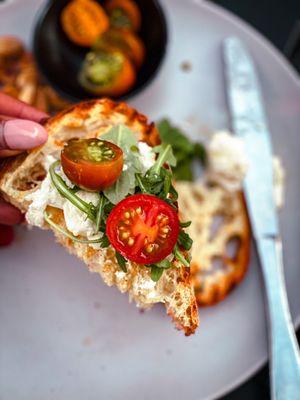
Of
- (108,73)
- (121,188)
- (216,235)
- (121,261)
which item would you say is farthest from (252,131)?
(121,261)

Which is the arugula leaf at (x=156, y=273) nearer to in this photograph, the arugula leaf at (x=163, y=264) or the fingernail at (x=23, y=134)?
the arugula leaf at (x=163, y=264)

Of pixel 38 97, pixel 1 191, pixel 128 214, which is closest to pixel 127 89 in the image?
pixel 38 97

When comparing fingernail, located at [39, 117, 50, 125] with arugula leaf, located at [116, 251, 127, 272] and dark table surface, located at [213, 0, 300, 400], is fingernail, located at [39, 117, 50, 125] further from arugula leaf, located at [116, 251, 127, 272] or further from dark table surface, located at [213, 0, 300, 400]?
dark table surface, located at [213, 0, 300, 400]

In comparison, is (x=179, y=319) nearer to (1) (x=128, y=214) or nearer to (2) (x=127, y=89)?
(1) (x=128, y=214)

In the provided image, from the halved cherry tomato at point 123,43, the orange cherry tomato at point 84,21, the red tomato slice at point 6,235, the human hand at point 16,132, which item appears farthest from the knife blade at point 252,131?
the red tomato slice at point 6,235

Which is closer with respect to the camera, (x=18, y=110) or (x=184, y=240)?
(x=184, y=240)

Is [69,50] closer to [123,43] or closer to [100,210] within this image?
[123,43]
